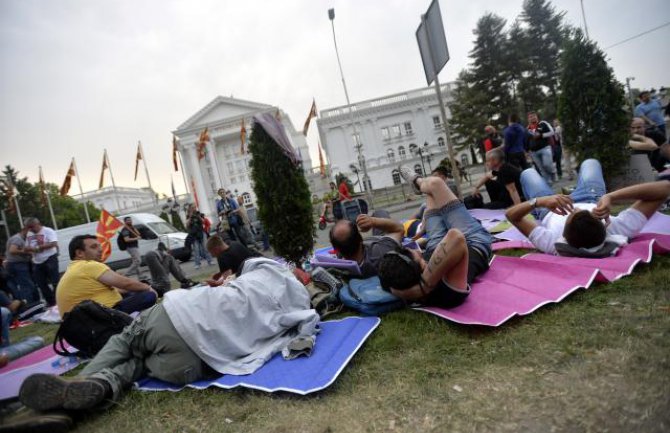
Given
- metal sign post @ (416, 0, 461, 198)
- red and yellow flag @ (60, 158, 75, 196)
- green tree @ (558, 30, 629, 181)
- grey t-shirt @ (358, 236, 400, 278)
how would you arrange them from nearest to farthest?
grey t-shirt @ (358, 236, 400, 278)
metal sign post @ (416, 0, 461, 198)
green tree @ (558, 30, 629, 181)
red and yellow flag @ (60, 158, 75, 196)

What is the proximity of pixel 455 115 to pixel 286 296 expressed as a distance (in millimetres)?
43052

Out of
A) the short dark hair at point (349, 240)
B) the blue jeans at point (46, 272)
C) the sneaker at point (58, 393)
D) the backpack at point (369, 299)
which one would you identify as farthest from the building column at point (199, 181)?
the sneaker at point (58, 393)

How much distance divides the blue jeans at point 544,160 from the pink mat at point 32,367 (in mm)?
10446

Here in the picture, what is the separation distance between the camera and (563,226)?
403 cm

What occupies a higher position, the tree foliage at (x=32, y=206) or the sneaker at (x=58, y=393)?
the tree foliage at (x=32, y=206)

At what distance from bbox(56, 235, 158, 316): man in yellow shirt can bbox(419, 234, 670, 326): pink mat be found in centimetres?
331

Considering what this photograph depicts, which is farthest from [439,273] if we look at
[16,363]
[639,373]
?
[16,363]

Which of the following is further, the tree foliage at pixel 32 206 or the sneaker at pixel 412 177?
the tree foliage at pixel 32 206

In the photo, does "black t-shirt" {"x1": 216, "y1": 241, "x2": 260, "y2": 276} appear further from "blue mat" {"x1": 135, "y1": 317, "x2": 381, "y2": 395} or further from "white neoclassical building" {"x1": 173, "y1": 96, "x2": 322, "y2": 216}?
"white neoclassical building" {"x1": 173, "y1": 96, "x2": 322, "y2": 216}

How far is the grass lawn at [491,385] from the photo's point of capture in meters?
1.71

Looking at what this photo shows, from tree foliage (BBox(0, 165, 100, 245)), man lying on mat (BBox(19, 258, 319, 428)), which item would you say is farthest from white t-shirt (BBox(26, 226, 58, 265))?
tree foliage (BBox(0, 165, 100, 245))

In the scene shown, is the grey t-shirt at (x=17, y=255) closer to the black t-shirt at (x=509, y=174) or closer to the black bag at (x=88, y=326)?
the black bag at (x=88, y=326)

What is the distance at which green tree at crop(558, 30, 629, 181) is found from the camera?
6.96 meters

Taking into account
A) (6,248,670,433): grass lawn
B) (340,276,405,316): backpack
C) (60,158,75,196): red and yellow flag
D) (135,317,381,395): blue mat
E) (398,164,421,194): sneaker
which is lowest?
(6,248,670,433): grass lawn
